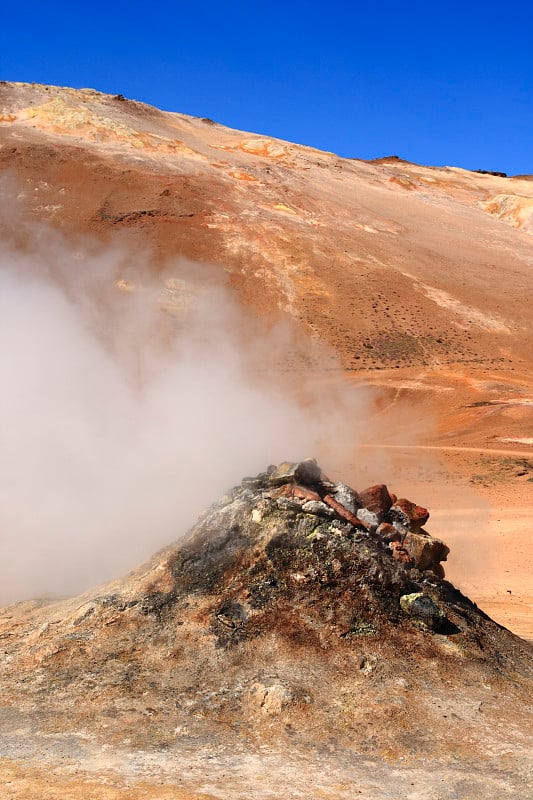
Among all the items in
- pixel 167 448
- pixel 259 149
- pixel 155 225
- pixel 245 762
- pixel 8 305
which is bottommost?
pixel 245 762

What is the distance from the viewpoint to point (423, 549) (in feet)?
19.9

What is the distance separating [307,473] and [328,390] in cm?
1617

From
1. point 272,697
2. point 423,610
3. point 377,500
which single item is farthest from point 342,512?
point 272,697

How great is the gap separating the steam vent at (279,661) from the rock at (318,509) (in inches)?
0.4

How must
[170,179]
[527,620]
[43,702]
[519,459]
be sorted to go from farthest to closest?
[170,179] < [519,459] < [527,620] < [43,702]

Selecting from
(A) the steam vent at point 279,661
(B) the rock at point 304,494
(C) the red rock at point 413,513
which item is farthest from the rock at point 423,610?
(C) the red rock at point 413,513

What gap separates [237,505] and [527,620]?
3871 millimetres

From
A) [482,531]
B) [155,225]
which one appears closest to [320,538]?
[482,531]

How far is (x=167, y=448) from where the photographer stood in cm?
764

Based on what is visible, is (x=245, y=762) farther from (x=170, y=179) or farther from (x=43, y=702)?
(x=170, y=179)

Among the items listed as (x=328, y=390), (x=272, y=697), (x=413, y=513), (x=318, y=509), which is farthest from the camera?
(x=328, y=390)

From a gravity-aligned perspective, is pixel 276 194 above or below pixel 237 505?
above

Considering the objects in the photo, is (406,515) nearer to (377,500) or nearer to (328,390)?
(377,500)

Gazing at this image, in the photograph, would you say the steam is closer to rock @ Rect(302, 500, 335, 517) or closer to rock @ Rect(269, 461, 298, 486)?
rock @ Rect(269, 461, 298, 486)
